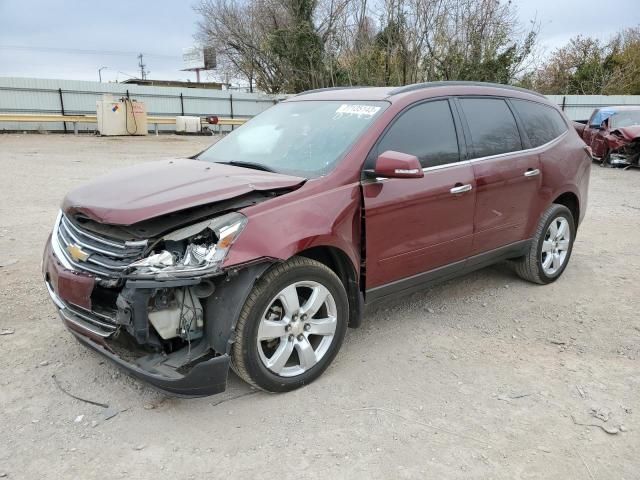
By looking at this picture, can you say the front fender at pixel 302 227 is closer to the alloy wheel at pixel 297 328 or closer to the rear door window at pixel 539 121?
the alloy wheel at pixel 297 328

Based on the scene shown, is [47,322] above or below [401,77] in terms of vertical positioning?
below

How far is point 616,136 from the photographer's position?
14125 mm

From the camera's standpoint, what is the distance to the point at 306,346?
3195mm

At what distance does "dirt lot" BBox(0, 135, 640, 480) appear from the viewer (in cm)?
261

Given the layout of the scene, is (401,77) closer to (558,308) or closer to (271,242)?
(558,308)

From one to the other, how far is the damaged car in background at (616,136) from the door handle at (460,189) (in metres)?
11.9

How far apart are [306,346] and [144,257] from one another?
1074 millimetres

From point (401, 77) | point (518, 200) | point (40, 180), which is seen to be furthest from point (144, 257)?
point (401, 77)

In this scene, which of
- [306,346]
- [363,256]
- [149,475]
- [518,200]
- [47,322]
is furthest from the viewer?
[518,200]

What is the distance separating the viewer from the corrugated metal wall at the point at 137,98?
23.2 m

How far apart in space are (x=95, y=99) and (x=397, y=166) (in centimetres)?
2534

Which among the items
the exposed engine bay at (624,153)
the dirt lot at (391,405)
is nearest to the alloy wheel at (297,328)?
the dirt lot at (391,405)

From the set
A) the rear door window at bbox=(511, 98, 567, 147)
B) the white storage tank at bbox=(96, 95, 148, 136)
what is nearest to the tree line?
the white storage tank at bbox=(96, 95, 148, 136)

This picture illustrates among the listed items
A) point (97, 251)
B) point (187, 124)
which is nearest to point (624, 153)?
point (97, 251)
